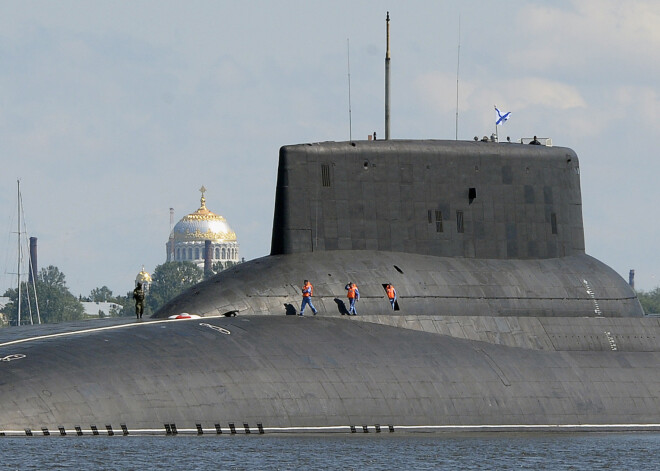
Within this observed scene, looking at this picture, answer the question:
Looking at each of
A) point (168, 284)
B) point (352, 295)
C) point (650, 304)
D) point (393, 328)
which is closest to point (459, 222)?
point (393, 328)

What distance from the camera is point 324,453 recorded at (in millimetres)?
30641

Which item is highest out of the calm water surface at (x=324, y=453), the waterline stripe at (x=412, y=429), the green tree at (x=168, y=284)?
the green tree at (x=168, y=284)

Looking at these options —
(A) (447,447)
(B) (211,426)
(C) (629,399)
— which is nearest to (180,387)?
(B) (211,426)

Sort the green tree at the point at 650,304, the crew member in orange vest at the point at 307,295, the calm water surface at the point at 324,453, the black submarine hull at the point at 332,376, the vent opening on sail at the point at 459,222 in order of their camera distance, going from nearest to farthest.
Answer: the calm water surface at the point at 324,453 → the black submarine hull at the point at 332,376 → the crew member in orange vest at the point at 307,295 → the vent opening on sail at the point at 459,222 → the green tree at the point at 650,304

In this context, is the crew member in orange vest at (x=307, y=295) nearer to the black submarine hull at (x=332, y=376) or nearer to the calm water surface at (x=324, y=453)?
the black submarine hull at (x=332, y=376)

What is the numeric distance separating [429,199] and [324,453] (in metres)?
10.0

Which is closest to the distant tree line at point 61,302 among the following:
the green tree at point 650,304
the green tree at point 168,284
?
the green tree at point 168,284

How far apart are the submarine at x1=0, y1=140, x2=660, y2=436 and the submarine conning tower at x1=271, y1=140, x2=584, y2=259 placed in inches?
1.7

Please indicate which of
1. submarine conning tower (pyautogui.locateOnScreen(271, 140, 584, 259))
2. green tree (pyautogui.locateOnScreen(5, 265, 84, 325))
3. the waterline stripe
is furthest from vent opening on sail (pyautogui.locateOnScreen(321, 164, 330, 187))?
green tree (pyautogui.locateOnScreen(5, 265, 84, 325))

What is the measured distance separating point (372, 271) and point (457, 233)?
2.84m

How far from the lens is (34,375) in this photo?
3088 centimetres

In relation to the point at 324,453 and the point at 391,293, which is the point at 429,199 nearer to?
the point at 391,293

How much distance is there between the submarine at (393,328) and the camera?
3225 cm

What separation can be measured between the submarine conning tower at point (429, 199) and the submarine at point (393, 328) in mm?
43
